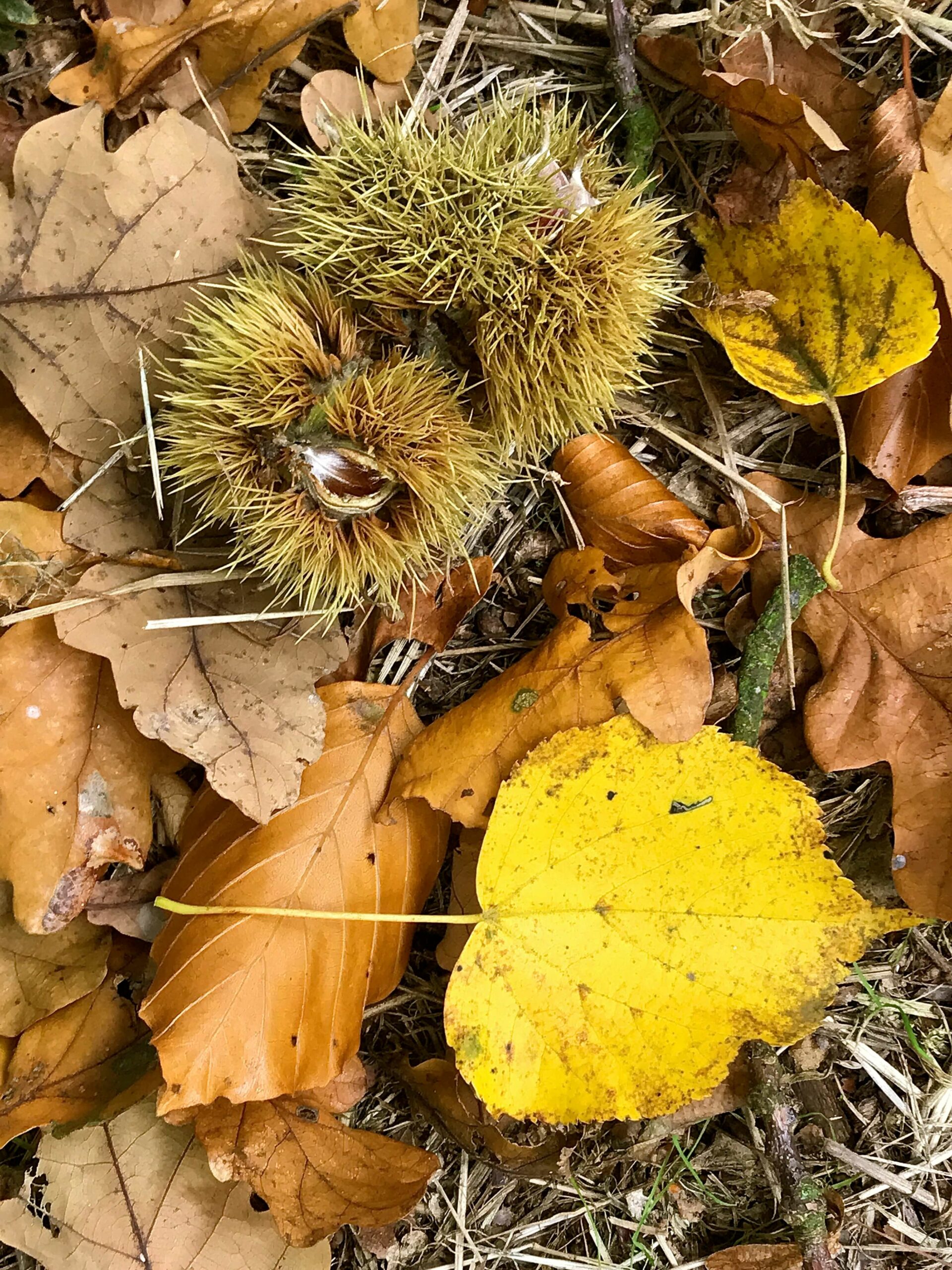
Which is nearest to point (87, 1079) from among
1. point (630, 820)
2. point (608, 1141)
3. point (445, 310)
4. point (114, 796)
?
point (114, 796)

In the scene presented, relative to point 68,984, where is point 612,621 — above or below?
above

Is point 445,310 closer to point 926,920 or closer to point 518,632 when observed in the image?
point 518,632

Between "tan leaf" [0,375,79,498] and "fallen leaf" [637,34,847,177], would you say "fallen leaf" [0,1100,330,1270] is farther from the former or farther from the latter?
"fallen leaf" [637,34,847,177]

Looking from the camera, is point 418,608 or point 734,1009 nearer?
point 734,1009

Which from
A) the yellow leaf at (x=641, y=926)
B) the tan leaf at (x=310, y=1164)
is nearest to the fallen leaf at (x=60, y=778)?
the tan leaf at (x=310, y=1164)

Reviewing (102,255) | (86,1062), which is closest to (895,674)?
(102,255)

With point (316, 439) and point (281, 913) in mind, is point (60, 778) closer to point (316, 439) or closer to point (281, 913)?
point (281, 913)
